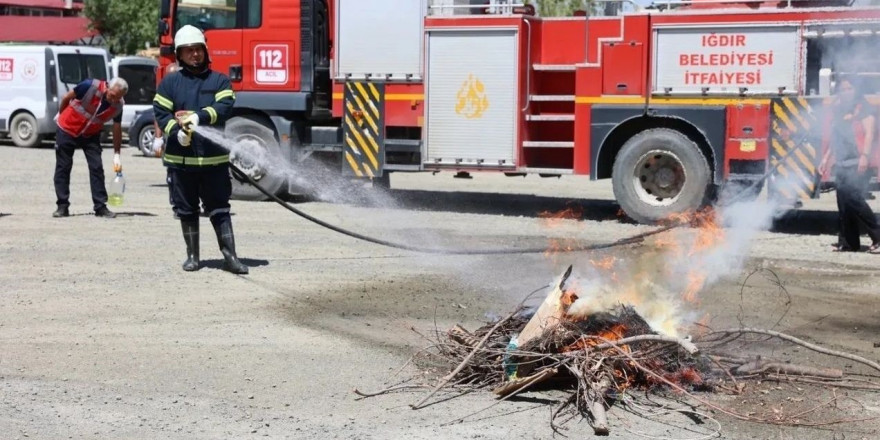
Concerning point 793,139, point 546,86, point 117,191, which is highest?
point 546,86

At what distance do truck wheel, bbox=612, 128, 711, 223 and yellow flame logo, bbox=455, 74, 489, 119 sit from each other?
1.77 meters

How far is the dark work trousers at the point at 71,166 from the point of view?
41.2ft

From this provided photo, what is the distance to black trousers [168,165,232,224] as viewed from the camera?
9117 millimetres

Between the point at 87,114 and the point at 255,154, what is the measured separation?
265cm

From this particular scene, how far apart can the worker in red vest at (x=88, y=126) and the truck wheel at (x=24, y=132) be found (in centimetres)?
1293

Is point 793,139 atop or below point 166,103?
below

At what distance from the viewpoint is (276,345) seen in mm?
6852

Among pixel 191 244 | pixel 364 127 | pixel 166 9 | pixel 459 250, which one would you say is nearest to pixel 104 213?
pixel 364 127

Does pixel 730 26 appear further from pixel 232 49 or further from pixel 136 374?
pixel 136 374

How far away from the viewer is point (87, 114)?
40.8 feet

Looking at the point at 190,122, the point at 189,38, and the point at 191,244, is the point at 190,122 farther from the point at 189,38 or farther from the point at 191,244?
the point at 191,244

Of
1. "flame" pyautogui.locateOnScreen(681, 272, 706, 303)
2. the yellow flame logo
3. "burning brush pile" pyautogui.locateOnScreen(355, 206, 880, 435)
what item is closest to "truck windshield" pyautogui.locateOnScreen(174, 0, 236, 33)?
the yellow flame logo

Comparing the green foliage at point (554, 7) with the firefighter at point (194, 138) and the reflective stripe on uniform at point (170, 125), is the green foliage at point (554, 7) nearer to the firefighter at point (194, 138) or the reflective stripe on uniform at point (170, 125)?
the firefighter at point (194, 138)

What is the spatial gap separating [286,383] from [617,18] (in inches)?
325
